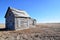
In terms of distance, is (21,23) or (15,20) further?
(21,23)

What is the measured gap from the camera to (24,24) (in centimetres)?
2822

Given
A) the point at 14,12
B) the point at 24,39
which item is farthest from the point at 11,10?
the point at 24,39

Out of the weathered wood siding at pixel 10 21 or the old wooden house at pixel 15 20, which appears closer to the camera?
the old wooden house at pixel 15 20

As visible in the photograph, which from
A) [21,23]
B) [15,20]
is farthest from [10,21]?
[21,23]

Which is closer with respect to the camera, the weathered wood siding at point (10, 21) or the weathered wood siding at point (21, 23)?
the weathered wood siding at point (21, 23)

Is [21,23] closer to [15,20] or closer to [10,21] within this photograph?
[15,20]

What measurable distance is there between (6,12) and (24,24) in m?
5.63

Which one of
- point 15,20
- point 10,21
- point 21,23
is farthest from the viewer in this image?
point 10,21

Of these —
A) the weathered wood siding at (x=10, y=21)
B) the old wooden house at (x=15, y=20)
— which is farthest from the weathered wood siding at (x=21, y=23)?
the weathered wood siding at (x=10, y=21)

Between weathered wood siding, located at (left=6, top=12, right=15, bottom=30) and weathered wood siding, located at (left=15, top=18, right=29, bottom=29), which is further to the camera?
weathered wood siding, located at (left=6, top=12, right=15, bottom=30)

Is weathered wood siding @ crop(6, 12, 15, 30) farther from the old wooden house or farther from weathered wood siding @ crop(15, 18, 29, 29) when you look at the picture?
weathered wood siding @ crop(15, 18, 29, 29)

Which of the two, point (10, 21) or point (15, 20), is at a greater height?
point (15, 20)

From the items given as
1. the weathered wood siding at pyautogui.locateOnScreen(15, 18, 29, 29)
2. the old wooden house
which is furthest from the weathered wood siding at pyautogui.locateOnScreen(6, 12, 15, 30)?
the weathered wood siding at pyautogui.locateOnScreen(15, 18, 29, 29)

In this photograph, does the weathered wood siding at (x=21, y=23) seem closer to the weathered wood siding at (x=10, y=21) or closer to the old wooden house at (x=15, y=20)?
the old wooden house at (x=15, y=20)
